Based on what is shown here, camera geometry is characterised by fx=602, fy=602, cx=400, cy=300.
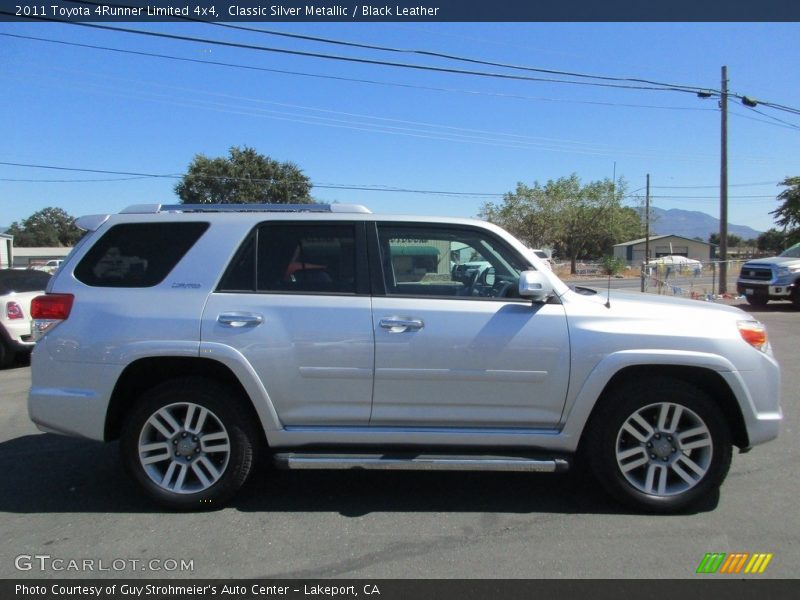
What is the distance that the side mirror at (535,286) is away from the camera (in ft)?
12.0

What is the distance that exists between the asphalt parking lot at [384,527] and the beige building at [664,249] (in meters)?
62.3

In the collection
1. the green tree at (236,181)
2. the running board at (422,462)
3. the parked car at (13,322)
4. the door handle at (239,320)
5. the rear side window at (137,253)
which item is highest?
the green tree at (236,181)

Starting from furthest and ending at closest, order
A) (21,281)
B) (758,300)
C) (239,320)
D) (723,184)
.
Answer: (723,184) < (758,300) < (21,281) < (239,320)

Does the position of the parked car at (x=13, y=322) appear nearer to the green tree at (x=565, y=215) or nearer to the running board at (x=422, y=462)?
the running board at (x=422, y=462)

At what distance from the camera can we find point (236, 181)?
36.0 meters

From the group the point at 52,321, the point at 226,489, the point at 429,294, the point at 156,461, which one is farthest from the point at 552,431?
the point at 52,321

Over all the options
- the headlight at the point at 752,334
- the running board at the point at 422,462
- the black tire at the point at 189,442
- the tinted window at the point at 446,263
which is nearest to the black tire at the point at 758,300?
the headlight at the point at 752,334

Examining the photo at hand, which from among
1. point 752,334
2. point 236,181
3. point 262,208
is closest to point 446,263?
point 262,208

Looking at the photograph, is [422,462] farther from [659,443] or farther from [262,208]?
[262,208]

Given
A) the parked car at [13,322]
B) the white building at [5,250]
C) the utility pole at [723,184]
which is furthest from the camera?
the white building at [5,250]

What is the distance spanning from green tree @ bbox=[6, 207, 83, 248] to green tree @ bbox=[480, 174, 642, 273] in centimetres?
6420

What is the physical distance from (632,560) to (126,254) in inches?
141

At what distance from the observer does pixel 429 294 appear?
12.8ft

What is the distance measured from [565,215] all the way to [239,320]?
5486cm
